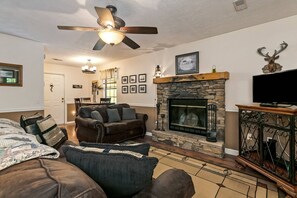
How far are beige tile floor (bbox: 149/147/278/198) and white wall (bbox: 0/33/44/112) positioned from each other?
3.27 meters

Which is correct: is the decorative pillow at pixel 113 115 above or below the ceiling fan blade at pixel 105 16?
below

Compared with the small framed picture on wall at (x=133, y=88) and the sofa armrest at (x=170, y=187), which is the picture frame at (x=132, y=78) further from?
the sofa armrest at (x=170, y=187)

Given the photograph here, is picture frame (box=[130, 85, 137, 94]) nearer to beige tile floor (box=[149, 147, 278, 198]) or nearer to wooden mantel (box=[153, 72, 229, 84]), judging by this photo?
wooden mantel (box=[153, 72, 229, 84])

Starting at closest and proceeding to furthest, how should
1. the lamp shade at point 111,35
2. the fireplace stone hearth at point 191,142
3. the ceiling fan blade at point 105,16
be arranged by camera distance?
the ceiling fan blade at point 105,16 → the lamp shade at point 111,35 → the fireplace stone hearth at point 191,142

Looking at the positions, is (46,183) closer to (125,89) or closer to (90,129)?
(90,129)

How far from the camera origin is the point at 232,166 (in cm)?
278

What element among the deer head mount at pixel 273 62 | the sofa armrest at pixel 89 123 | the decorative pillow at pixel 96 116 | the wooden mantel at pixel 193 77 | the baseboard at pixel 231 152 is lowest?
the baseboard at pixel 231 152

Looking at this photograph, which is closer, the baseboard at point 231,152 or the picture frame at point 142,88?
the baseboard at point 231,152

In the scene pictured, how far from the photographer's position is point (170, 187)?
39.8 inches

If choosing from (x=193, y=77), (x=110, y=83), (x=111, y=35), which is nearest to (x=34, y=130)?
(x=111, y=35)

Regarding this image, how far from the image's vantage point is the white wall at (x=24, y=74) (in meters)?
3.38

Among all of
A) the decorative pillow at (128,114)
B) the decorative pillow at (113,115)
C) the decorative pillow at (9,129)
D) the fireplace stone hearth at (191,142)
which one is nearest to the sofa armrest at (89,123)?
the decorative pillow at (113,115)

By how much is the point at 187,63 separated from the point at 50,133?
3233 millimetres

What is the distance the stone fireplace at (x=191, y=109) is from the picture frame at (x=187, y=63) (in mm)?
282
